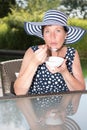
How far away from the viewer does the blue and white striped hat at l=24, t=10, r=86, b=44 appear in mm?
2728

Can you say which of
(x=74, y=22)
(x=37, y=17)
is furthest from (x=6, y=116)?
(x=37, y=17)

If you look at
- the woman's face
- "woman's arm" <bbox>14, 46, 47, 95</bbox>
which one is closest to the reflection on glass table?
"woman's arm" <bbox>14, 46, 47, 95</bbox>

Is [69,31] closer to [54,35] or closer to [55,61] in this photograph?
[54,35]

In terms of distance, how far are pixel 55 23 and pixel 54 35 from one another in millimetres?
138

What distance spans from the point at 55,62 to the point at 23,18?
15553 mm

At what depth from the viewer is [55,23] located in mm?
2689

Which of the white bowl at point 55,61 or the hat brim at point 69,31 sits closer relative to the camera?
the white bowl at point 55,61

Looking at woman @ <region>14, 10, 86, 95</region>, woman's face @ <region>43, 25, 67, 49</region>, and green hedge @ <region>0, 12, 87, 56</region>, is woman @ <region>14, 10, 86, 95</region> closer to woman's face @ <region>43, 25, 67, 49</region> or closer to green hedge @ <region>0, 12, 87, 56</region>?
woman's face @ <region>43, 25, 67, 49</region>

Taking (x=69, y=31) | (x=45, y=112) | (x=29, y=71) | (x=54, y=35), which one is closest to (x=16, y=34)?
(x=69, y=31)

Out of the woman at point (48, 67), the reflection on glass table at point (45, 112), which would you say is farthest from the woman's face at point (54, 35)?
the reflection on glass table at point (45, 112)

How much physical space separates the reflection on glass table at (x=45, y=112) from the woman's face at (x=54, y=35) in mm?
437

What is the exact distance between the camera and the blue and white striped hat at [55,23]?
2.73 metres

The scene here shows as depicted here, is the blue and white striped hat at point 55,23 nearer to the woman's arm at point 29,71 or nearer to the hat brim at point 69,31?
the hat brim at point 69,31

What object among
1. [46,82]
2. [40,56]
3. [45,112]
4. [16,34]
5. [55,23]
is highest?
[55,23]
